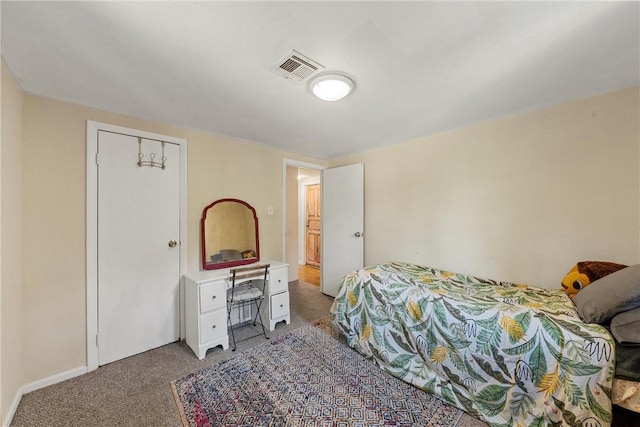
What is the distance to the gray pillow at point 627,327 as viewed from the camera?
3.93ft

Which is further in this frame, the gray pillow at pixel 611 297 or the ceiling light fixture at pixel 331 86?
the ceiling light fixture at pixel 331 86

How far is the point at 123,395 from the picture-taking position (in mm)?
1696

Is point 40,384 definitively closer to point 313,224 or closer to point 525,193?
point 525,193

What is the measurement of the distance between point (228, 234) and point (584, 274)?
3.15 m

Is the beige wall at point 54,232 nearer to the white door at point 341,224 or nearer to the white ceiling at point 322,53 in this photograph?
the white ceiling at point 322,53

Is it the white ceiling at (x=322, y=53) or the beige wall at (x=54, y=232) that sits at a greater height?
the white ceiling at (x=322, y=53)

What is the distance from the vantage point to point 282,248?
3.32 metres

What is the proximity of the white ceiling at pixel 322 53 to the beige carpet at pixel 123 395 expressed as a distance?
218 cm

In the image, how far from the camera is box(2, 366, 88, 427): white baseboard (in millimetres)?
1489

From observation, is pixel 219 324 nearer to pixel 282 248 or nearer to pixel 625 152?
pixel 282 248

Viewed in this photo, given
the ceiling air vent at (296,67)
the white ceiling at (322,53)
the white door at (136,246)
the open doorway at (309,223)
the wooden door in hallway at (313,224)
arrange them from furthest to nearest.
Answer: the wooden door in hallway at (313,224)
the open doorway at (309,223)
the white door at (136,246)
the ceiling air vent at (296,67)
the white ceiling at (322,53)

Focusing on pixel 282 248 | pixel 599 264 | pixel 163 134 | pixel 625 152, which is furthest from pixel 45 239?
pixel 625 152

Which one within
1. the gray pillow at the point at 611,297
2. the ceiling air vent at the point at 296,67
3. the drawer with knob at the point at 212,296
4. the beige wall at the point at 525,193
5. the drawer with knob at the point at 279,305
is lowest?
the drawer with knob at the point at 279,305

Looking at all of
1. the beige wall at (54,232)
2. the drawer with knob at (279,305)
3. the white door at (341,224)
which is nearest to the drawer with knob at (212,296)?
the drawer with knob at (279,305)
